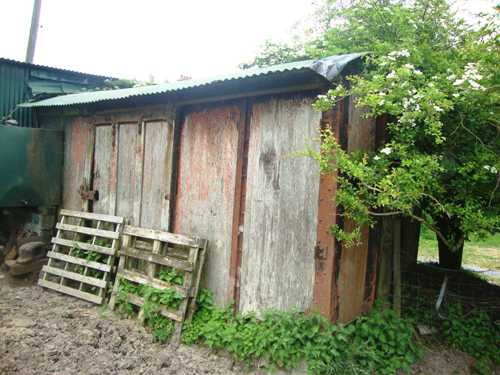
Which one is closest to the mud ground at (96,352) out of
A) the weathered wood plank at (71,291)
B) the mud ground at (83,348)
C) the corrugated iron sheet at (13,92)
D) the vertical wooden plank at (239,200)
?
the mud ground at (83,348)

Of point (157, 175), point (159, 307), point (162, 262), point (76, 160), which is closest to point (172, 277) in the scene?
point (162, 262)

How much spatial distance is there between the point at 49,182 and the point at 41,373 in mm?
4560

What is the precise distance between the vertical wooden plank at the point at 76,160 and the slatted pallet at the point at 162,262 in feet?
6.18

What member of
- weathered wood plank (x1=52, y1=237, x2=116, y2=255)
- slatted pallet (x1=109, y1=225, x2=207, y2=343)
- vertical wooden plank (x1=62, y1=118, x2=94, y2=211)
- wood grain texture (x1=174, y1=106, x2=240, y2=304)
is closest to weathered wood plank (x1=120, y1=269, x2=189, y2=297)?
slatted pallet (x1=109, y1=225, x2=207, y2=343)

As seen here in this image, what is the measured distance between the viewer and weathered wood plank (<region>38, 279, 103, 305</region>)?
5752 mm

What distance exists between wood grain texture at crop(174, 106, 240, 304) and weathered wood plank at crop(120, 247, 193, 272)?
12.9 inches

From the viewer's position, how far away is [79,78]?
1002 centimetres

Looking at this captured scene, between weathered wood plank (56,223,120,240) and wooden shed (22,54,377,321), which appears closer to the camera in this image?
wooden shed (22,54,377,321)

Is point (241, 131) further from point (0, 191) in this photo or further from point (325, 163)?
point (0, 191)

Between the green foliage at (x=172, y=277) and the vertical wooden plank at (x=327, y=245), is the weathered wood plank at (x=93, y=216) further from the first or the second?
the vertical wooden plank at (x=327, y=245)

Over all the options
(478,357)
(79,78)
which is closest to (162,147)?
(478,357)

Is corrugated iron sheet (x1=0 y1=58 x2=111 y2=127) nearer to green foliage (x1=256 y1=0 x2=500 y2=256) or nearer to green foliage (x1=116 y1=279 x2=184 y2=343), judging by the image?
green foliage (x1=116 y1=279 x2=184 y2=343)

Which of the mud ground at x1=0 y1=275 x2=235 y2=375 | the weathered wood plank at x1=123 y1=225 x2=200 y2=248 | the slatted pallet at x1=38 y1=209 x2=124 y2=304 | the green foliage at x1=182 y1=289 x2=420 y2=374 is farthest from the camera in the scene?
the slatted pallet at x1=38 y1=209 x2=124 y2=304

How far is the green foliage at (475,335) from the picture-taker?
4.37 meters
